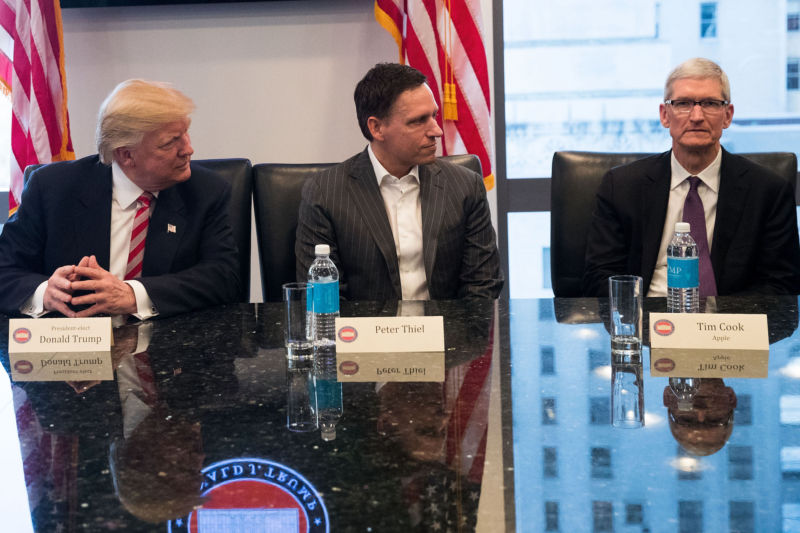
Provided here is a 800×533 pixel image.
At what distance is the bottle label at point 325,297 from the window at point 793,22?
320 cm

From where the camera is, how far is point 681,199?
8.82ft

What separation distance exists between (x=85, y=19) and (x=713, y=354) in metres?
3.46

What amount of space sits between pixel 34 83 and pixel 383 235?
A: 195 cm

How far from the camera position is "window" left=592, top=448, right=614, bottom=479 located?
1.07 m

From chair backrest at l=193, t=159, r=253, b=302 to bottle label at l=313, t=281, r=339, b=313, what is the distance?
1.10 meters

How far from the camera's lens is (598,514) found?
0.97 metres

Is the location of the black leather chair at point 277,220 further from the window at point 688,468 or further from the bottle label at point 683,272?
the window at point 688,468

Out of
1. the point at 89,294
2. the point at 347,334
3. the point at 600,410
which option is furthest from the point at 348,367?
the point at 89,294

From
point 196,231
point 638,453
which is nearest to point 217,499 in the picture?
point 638,453

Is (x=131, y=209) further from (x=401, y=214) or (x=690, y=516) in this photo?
(x=690, y=516)

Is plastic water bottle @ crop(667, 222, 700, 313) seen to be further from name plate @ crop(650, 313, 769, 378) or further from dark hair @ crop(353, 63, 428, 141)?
dark hair @ crop(353, 63, 428, 141)

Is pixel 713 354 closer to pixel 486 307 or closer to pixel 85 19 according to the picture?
pixel 486 307

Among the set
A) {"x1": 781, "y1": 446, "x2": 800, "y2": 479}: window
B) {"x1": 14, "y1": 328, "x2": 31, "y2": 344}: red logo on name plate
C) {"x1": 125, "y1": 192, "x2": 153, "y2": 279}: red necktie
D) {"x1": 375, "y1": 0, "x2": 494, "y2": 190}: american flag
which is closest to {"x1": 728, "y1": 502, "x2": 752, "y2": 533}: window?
{"x1": 781, "y1": 446, "x2": 800, "y2": 479}: window

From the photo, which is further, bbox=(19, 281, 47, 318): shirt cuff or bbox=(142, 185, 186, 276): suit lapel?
bbox=(142, 185, 186, 276): suit lapel
